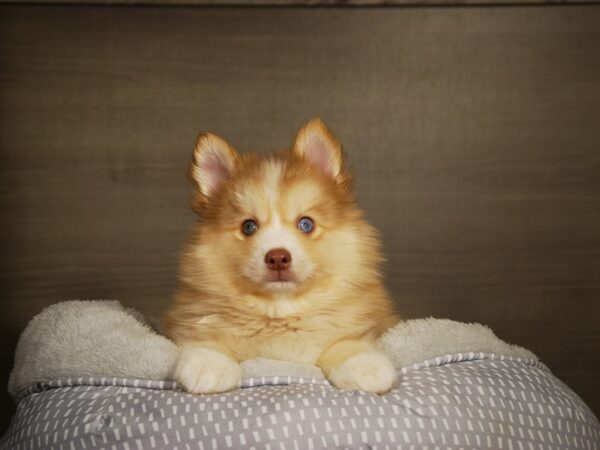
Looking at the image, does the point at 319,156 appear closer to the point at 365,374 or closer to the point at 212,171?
the point at 212,171

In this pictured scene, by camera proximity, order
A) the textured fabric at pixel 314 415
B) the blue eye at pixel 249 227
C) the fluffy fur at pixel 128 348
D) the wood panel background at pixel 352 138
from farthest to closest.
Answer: the wood panel background at pixel 352 138 < the blue eye at pixel 249 227 < the fluffy fur at pixel 128 348 < the textured fabric at pixel 314 415

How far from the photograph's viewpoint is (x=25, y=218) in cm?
252

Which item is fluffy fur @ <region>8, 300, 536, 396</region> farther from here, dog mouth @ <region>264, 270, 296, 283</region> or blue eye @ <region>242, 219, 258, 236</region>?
blue eye @ <region>242, 219, 258, 236</region>

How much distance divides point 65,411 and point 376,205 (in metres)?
1.35

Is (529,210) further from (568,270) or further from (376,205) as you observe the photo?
(376,205)

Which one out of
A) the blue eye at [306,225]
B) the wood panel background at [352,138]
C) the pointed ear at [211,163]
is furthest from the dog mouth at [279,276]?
the wood panel background at [352,138]

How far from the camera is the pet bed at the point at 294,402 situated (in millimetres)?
1371

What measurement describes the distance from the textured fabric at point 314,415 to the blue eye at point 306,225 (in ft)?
1.24

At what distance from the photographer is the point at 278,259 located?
5.19 ft

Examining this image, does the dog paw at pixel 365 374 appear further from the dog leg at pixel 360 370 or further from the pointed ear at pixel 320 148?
the pointed ear at pixel 320 148

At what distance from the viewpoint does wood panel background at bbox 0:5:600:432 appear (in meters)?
2.47

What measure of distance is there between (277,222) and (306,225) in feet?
0.25

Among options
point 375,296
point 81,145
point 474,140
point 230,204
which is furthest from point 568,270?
point 81,145

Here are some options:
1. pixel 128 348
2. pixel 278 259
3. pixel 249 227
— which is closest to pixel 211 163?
pixel 249 227
